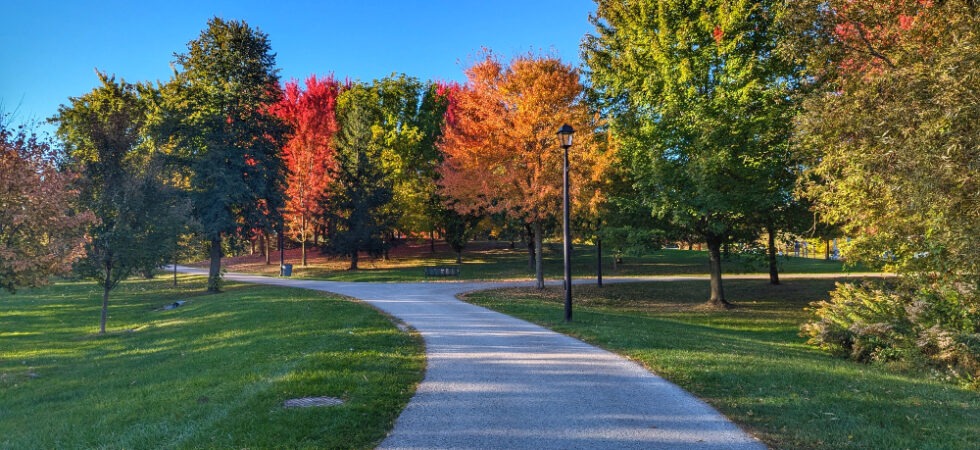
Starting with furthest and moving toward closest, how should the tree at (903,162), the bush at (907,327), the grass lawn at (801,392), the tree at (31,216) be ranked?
the tree at (31,216) → the bush at (907,327) → the tree at (903,162) → the grass lawn at (801,392)

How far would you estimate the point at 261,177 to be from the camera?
990 inches

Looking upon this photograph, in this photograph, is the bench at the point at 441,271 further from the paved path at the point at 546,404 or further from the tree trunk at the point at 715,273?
the paved path at the point at 546,404

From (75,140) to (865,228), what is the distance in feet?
90.3

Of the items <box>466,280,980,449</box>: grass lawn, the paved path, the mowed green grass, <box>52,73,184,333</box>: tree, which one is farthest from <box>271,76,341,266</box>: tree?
the paved path

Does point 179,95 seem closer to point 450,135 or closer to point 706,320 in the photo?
point 450,135

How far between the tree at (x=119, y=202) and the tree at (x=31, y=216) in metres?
2.50

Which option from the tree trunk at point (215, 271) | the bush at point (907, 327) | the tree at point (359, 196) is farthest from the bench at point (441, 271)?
the bush at point (907, 327)

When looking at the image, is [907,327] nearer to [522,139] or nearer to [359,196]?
[522,139]

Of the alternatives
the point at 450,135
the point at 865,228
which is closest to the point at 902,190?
the point at 865,228

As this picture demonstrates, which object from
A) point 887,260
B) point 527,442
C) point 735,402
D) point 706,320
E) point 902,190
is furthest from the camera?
point 706,320

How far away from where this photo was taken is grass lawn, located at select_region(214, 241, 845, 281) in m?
28.7

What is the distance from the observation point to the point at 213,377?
7.51m

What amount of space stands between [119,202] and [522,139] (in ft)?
42.8

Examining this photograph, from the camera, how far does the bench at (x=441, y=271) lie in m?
27.0
